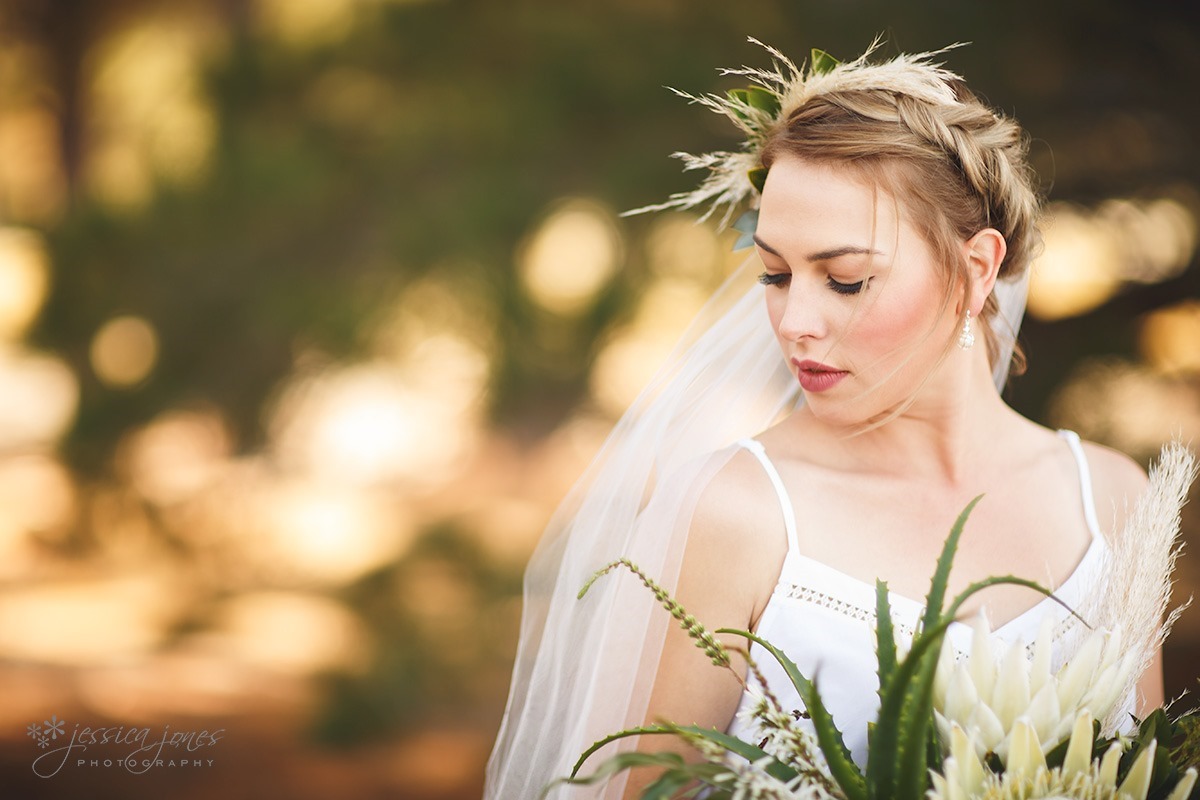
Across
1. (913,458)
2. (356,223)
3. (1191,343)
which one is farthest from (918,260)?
(356,223)

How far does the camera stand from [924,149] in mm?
1367

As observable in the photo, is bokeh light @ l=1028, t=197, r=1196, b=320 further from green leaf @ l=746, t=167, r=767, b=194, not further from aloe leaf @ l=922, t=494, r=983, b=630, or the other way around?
aloe leaf @ l=922, t=494, r=983, b=630

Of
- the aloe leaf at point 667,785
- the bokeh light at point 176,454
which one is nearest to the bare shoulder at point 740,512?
the aloe leaf at point 667,785

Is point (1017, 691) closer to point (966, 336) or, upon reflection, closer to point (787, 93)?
point (966, 336)

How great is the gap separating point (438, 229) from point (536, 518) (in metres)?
0.97

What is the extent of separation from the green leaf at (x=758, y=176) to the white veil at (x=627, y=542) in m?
0.24

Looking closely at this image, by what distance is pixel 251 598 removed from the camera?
3574 millimetres

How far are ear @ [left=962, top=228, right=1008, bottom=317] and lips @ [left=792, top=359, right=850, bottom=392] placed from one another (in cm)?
23

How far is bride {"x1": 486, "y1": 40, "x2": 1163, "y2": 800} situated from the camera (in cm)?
134

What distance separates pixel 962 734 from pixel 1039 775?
8 cm

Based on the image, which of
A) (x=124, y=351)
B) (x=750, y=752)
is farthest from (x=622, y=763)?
(x=124, y=351)

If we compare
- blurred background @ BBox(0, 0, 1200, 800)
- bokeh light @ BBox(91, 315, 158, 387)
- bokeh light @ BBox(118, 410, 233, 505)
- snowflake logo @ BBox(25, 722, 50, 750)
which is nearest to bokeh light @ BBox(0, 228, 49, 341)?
blurred background @ BBox(0, 0, 1200, 800)

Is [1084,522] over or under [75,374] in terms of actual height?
over

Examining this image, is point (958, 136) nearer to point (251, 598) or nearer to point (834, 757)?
point (834, 757)
